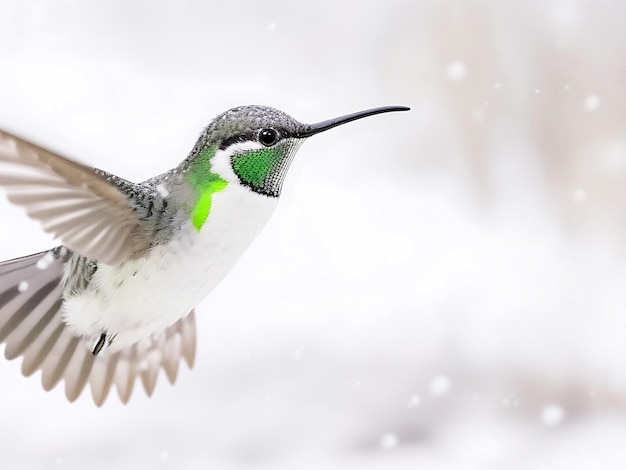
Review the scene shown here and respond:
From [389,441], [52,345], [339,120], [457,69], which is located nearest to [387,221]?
[457,69]

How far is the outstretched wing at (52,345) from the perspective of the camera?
2.08 ft

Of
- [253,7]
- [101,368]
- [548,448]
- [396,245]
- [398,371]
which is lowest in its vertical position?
[548,448]

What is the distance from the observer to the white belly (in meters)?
0.52

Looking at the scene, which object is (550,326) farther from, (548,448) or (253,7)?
(253,7)

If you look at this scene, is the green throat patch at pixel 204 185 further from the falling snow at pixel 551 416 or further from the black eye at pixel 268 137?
the falling snow at pixel 551 416

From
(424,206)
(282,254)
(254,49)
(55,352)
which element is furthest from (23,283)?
(424,206)

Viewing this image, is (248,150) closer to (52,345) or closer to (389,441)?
(52,345)

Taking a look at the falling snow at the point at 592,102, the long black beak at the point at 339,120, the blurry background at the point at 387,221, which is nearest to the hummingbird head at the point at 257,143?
the long black beak at the point at 339,120

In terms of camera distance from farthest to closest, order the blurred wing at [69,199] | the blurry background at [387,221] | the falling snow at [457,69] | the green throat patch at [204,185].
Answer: the falling snow at [457,69] < the blurry background at [387,221] < the green throat patch at [204,185] < the blurred wing at [69,199]

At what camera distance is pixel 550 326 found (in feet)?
5.46

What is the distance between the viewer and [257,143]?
511mm

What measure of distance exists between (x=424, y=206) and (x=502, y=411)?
442mm

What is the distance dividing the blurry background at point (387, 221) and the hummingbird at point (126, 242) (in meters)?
0.80

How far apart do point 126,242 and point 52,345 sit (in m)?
0.15
